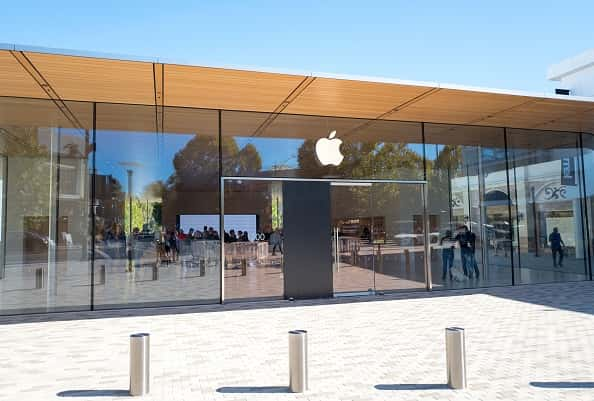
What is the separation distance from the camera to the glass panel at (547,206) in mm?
14141

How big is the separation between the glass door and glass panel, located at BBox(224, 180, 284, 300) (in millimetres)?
1477

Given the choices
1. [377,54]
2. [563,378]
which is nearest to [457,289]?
[377,54]

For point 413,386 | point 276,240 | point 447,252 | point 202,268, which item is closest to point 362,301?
point 276,240

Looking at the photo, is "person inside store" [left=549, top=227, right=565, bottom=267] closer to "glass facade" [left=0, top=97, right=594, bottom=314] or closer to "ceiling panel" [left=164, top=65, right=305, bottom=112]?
"glass facade" [left=0, top=97, right=594, bottom=314]

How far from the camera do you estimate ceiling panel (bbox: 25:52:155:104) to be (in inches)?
307

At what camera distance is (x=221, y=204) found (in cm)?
1114

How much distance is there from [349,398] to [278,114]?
8.21 m

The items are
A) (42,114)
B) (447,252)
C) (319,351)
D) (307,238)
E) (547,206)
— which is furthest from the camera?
(547,206)

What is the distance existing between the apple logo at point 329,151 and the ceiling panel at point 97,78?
4.20 metres

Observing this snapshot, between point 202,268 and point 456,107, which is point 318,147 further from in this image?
point 202,268

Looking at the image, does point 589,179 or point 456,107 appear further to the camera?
point 589,179

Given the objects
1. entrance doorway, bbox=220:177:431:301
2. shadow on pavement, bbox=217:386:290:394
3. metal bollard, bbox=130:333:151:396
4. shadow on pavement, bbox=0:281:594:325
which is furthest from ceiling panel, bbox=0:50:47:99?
shadow on pavement, bbox=217:386:290:394

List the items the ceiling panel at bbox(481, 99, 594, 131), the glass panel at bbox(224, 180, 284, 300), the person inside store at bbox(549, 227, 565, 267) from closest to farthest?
the ceiling panel at bbox(481, 99, 594, 131) → the glass panel at bbox(224, 180, 284, 300) → the person inside store at bbox(549, 227, 565, 267)

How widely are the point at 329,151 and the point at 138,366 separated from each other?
8220mm
